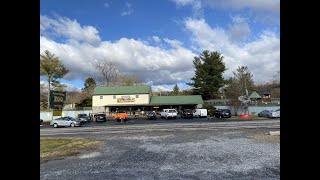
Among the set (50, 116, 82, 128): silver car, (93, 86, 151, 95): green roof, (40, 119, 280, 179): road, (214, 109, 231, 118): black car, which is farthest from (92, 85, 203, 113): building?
(40, 119, 280, 179): road

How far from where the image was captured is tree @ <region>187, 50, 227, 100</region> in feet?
280

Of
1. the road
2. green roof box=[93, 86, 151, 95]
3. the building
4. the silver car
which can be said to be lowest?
the silver car

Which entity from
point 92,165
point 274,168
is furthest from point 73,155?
point 274,168

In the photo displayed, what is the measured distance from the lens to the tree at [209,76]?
85.2 metres

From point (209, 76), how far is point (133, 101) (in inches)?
989

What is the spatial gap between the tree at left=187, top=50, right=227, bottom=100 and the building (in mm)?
14040

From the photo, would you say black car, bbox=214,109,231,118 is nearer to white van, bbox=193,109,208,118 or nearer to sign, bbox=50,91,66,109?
white van, bbox=193,109,208,118

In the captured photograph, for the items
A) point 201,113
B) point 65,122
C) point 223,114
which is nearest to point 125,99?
point 201,113

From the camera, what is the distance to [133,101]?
71625mm

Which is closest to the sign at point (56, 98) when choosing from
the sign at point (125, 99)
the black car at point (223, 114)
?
the sign at point (125, 99)

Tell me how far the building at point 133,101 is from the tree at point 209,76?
14.0 m
